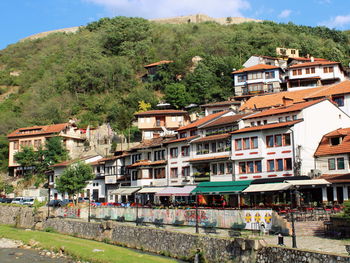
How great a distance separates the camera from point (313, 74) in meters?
81.8

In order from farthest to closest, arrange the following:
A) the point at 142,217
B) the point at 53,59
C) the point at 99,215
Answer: the point at 53,59, the point at 99,215, the point at 142,217

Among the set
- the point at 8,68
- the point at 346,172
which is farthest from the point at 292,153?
the point at 8,68

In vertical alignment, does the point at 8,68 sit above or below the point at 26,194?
above

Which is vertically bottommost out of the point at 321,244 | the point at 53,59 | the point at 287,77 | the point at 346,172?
the point at 321,244

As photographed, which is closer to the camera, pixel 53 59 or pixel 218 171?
pixel 218 171

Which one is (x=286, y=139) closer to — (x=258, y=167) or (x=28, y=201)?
(x=258, y=167)

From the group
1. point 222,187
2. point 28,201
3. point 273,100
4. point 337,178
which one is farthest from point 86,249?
point 273,100

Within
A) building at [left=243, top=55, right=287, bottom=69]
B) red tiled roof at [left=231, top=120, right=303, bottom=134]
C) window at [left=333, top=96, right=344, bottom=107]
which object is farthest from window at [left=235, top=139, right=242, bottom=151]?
building at [left=243, top=55, right=287, bottom=69]

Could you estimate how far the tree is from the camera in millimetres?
58781

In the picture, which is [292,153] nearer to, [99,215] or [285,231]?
[285,231]

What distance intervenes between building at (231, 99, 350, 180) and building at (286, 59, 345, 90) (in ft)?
103

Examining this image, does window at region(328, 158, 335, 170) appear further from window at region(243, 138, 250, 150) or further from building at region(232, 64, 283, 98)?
building at region(232, 64, 283, 98)

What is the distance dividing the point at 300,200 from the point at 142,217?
1507 cm

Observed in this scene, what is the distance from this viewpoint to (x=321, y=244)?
85.9 ft
